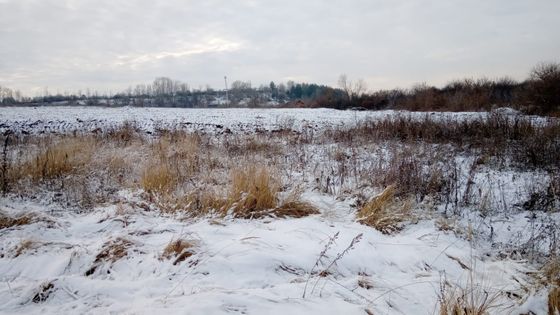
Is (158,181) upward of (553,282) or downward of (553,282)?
upward

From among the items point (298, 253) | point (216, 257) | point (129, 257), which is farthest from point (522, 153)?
point (129, 257)

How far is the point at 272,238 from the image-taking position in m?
3.31

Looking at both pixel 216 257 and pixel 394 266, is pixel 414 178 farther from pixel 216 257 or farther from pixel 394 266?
pixel 216 257

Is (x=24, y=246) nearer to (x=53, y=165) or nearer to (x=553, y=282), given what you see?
(x=53, y=165)

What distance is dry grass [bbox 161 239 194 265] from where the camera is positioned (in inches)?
113

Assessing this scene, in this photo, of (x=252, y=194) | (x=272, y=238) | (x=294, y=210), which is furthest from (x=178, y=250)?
(x=294, y=210)

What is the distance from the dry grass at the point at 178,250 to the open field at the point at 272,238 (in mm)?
12

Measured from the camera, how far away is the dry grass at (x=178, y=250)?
2869 mm

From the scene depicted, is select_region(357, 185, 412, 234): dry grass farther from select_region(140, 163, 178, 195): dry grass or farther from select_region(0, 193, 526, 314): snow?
select_region(140, 163, 178, 195): dry grass

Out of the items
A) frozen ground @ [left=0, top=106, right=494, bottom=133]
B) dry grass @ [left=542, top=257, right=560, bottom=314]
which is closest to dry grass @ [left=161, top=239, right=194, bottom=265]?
dry grass @ [left=542, top=257, right=560, bottom=314]

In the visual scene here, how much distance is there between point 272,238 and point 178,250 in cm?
95

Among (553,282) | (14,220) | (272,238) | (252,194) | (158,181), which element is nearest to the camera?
(553,282)

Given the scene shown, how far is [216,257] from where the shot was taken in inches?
111

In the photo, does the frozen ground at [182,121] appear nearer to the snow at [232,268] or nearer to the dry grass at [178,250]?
the snow at [232,268]
